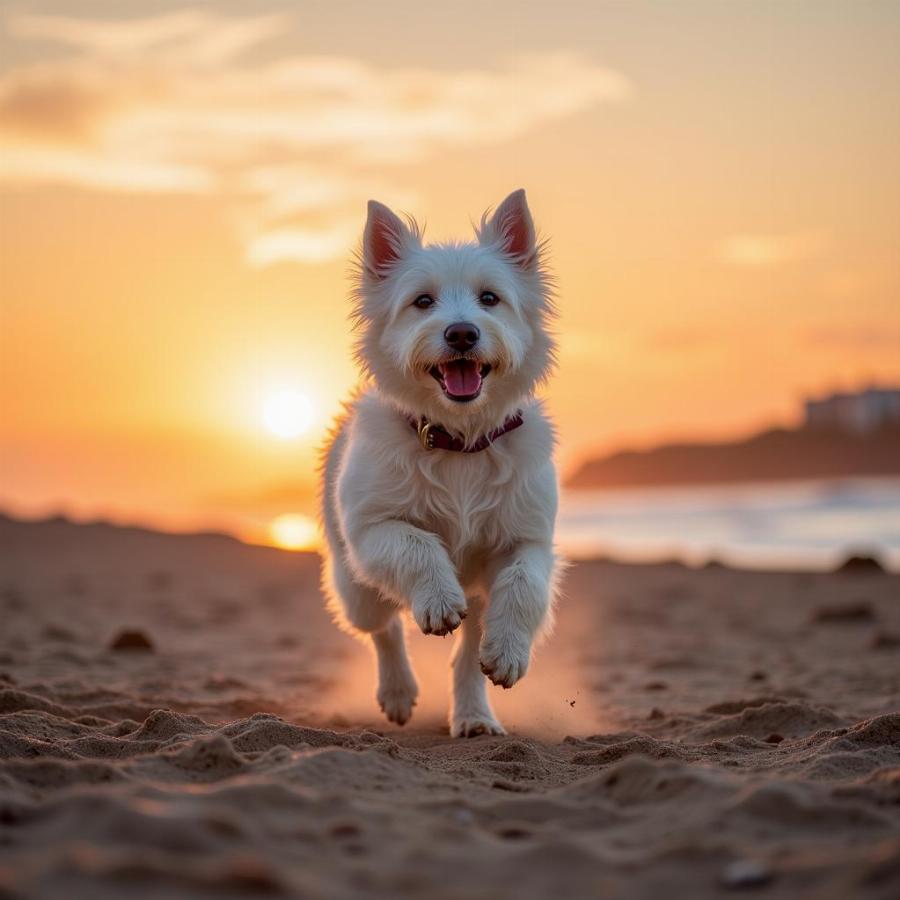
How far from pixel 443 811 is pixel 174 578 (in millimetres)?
12528

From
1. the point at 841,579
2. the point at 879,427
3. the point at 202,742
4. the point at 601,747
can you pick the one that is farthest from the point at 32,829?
the point at 879,427

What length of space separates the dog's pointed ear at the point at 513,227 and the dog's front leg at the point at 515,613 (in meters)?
1.58

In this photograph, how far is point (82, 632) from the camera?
9.65 m

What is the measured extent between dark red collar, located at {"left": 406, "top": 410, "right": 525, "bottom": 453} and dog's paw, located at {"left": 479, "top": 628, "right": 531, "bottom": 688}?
0.94m

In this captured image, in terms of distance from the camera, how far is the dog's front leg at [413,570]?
5.05m

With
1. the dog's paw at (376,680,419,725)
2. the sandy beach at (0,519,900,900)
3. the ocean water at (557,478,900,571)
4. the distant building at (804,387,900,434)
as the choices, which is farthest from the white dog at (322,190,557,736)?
the distant building at (804,387,900,434)

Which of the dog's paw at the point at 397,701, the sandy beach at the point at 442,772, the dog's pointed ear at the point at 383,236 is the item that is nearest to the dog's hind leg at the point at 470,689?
the sandy beach at the point at 442,772

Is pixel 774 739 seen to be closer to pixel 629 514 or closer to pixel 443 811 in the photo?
pixel 443 811

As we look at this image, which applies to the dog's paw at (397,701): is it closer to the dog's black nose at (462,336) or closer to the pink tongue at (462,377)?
the pink tongue at (462,377)

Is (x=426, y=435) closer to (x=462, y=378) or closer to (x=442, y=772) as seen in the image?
(x=462, y=378)

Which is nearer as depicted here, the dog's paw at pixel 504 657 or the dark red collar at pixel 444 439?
the dog's paw at pixel 504 657

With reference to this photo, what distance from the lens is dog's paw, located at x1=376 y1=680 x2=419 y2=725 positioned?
649 cm

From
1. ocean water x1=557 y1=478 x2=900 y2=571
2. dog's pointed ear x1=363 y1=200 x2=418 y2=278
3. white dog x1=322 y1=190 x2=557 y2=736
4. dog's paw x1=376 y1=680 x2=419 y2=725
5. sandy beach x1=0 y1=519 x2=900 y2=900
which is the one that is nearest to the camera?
sandy beach x1=0 y1=519 x2=900 y2=900

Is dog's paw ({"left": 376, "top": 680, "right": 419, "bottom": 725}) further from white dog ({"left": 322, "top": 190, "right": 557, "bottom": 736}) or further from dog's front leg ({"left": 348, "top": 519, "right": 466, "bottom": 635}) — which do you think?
dog's front leg ({"left": 348, "top": 519, "right": 466, "bottom": 635})
